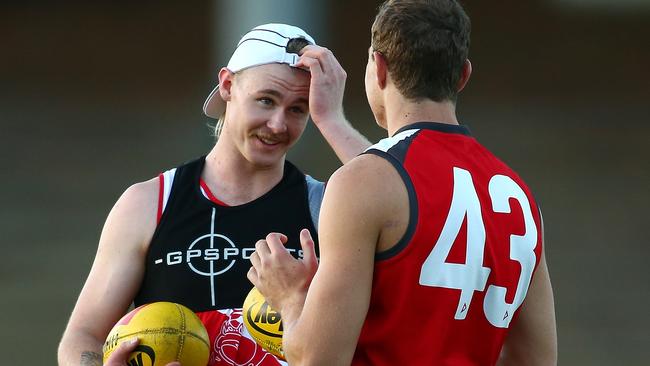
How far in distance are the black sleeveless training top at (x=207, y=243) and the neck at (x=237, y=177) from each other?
4 centimetres

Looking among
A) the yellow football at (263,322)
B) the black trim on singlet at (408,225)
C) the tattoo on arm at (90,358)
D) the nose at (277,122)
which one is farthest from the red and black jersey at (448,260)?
the tattoo on arm at (90,358)

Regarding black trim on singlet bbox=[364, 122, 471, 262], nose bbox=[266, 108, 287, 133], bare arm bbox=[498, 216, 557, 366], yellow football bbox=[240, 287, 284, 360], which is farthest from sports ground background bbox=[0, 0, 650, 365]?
black trim on singlet bbox=[364, 122, 471, 262]

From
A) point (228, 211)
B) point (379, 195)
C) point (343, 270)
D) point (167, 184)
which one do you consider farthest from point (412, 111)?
point (167, 184)

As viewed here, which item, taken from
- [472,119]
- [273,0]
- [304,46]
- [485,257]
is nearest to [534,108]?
[472,119]

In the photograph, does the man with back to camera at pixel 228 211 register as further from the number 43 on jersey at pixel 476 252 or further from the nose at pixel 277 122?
the number 43 on jersey at pixel 476 252

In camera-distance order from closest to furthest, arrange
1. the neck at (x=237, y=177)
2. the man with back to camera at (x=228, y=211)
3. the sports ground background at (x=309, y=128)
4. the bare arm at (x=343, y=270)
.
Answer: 1. the bare arm at (x=343, y=270)
2. the man with back to camera at (x=228, y=211)
3. the neck at (x=237, y=177)
4. the sports ground background at (x=309, y=128)

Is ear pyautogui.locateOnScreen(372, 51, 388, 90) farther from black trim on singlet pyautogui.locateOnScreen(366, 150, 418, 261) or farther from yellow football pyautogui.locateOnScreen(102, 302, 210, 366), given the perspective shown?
yellow football pyautogui.locateOnScreen(102, 302, 210, 366)

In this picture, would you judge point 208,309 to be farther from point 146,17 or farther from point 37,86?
point 146,17

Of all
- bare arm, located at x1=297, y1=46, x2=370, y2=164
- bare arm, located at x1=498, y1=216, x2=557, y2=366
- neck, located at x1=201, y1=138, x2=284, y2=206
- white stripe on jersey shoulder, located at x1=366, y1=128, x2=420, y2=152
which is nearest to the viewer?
white stripe on jersey shoulder, located at x1=366, y1=128, x2=420, y2=152

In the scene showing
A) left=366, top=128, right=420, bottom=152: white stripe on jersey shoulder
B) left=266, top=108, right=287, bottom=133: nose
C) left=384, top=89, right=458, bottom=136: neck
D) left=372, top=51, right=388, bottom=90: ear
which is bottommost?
left=266, top=108, right=287, bottom=133: nose

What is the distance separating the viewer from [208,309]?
11.2 feet

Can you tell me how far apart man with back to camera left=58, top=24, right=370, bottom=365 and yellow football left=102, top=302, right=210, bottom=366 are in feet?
0.91

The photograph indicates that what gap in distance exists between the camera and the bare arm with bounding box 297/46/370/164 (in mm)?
3227

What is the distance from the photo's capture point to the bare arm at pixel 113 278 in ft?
10.9
